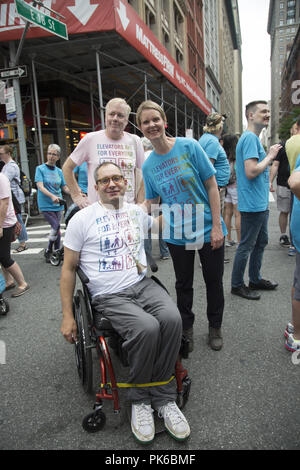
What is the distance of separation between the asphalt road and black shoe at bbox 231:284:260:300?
0.25ft

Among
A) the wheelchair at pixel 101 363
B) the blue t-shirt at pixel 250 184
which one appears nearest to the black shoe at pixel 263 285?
the blue t-shirt at pixel 250 184

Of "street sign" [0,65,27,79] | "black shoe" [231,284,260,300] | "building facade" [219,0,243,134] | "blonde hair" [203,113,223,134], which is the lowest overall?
"black shoe" [231,284,260,300]

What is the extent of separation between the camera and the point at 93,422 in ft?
6.18

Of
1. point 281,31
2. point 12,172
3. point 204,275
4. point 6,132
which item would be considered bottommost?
point 204,275

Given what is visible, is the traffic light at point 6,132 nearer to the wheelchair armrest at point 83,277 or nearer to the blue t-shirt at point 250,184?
the blue t-shirt at point 250,184

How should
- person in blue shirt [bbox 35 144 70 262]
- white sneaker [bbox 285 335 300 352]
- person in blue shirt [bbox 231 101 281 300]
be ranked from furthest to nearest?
person in blue shirt [bbox 35 144 70 262], person in blue shirt [bbox 231 101 281 300], white sneaker [bbox 285 335 300 352]

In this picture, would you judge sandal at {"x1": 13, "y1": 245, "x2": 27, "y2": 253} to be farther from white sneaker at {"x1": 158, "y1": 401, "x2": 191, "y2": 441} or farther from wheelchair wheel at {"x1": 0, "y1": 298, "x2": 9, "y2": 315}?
white sneaker at {"x1": 158, "y1": 401, "x2": 191, "y2": 441}

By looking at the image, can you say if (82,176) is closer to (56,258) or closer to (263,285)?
(56,258)

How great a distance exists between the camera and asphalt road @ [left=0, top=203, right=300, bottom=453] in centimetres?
182

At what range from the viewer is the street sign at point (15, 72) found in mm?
8125

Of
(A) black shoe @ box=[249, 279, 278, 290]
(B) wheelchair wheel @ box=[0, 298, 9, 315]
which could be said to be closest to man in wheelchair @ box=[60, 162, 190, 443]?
(B) wheelchair wheel @ box=[0, 298, 9, 315]

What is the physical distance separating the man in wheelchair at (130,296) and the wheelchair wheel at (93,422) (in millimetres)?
204

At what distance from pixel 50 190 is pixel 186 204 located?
3.61 metres

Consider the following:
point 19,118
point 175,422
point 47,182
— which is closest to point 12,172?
point 47,182
